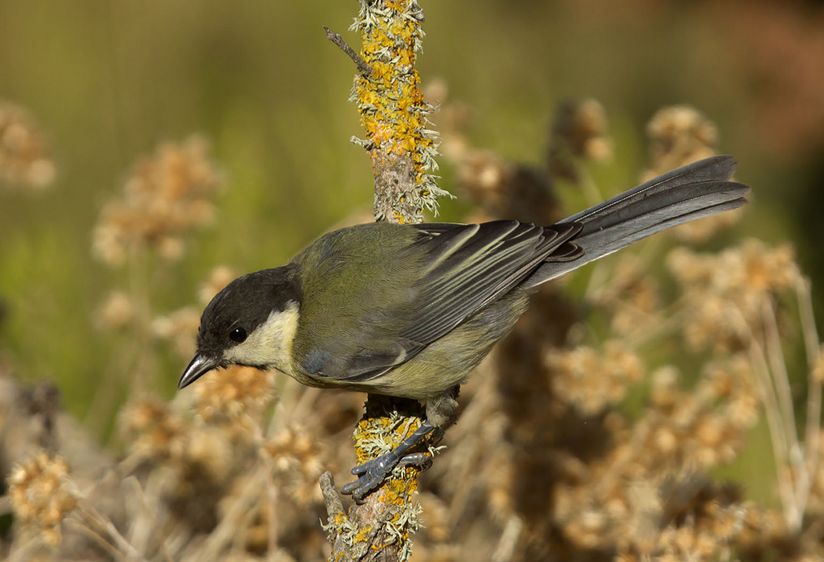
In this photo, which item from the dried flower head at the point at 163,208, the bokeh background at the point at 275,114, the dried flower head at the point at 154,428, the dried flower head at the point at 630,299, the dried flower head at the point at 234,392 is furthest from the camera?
the bokeh background at the point at 275,114

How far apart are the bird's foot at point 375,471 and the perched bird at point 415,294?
0.18 ft

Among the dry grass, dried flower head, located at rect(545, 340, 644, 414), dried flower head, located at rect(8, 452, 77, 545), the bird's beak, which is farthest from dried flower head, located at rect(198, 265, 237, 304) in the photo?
dried flower head, located at rect(545, 340, 644, 414)

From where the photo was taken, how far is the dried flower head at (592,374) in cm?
324

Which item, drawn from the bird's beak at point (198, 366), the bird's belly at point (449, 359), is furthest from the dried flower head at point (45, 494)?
the bird's belly at point (449, 359)

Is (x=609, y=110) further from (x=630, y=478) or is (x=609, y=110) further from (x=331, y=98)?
(x=630, y=478)

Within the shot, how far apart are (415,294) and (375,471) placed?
48 centimetres

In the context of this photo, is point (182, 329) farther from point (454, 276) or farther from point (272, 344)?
point (454, 276)

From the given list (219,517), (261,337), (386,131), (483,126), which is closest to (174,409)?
(219,517)

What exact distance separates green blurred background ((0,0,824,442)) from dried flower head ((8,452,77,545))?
1.76 m

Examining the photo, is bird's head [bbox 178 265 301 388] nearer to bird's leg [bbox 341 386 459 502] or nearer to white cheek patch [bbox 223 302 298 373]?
white cheek patch [bbox 223 302 298 373]

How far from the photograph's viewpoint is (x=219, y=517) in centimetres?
333

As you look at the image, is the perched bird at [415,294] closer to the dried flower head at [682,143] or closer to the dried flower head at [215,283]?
the dried flower head at [215,283]

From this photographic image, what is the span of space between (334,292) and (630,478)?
49.9 inches

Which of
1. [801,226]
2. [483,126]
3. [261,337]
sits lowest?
[261,337]
